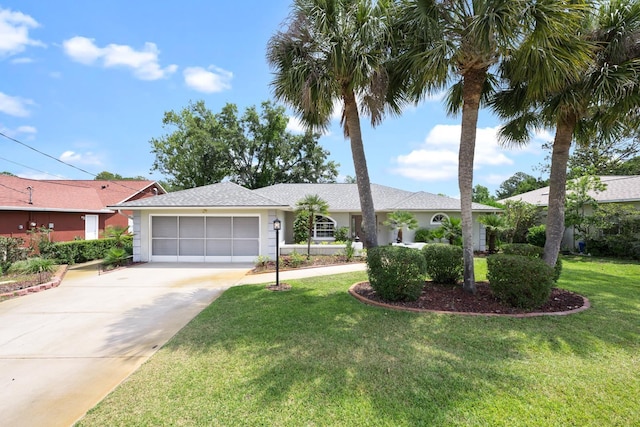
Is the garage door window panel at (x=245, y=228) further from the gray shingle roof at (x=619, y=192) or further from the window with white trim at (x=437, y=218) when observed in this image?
the gray shingle roof at (x=619, y=192)

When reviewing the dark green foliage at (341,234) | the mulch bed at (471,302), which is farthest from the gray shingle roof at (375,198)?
the mulch bed at (471,302)

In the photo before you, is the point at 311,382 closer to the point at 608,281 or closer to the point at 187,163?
the point at 608,281

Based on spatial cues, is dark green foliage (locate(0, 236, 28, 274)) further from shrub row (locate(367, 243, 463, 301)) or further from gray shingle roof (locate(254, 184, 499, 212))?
shrub row (locate(367, 243, 463, 301))

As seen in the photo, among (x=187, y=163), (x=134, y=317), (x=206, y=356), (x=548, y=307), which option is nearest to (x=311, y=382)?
(x=206, y=356)

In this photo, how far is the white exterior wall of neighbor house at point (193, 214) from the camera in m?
13.9

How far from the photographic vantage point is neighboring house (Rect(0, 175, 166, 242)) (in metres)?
14.4

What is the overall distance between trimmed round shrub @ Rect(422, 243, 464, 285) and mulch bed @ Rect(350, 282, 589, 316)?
341 mm

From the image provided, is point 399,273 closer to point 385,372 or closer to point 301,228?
point 385,372

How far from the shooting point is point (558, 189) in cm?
738

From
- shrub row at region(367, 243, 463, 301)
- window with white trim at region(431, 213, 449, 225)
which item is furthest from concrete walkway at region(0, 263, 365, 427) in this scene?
window with white trim at region(431, 213, 449, 225)

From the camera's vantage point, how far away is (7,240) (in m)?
11.2

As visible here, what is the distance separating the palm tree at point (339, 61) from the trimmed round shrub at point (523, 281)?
9.53 feet

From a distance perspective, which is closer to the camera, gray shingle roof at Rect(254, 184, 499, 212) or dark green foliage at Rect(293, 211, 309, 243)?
dark green foliage at Rect(293, 211, 309, 243)

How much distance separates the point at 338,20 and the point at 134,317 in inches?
321
